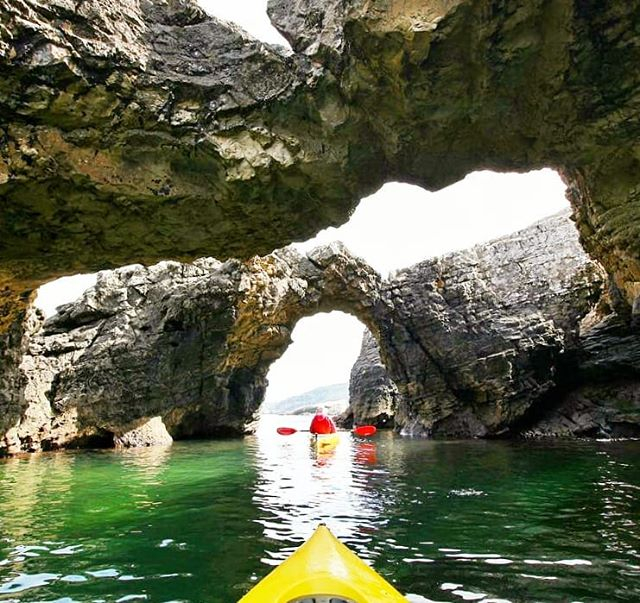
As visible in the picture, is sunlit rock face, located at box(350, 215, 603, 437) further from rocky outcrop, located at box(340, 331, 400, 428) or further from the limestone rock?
the limestone rock

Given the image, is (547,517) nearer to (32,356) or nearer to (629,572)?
(629,572)

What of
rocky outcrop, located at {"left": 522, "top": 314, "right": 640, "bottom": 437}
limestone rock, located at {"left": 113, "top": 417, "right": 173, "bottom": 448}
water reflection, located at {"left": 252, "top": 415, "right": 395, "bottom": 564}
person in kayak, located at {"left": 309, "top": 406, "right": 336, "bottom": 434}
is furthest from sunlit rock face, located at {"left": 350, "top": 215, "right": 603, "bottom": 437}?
limestone rock, located at {"left": 113, "top": 417, "right": 173, "bottom": 448}

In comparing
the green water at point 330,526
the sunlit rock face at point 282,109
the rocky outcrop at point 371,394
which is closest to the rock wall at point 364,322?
the green water at point 330,526

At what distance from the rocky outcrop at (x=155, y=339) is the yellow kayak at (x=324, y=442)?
24.0ft

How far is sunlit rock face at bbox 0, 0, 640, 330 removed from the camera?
8008mm

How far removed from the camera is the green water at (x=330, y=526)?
17.2 feet

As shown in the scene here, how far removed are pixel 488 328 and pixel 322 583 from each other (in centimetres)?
2466

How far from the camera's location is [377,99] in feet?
30.6

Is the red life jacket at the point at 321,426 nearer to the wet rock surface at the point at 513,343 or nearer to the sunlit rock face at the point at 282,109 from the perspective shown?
the wet rock surface at the point at 513,343

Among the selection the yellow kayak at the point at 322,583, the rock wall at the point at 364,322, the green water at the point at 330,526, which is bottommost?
the green water at the point at 330,526

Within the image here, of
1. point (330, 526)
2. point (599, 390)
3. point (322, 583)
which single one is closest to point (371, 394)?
point (599, 390)

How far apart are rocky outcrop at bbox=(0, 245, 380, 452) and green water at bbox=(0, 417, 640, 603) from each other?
719 centimetres

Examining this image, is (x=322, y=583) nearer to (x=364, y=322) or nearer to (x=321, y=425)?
(x=321, y=425)

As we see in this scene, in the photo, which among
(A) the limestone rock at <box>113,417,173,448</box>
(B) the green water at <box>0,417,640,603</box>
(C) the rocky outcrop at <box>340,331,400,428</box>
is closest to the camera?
(B) the green water at <box>0,417,640,603</box>
